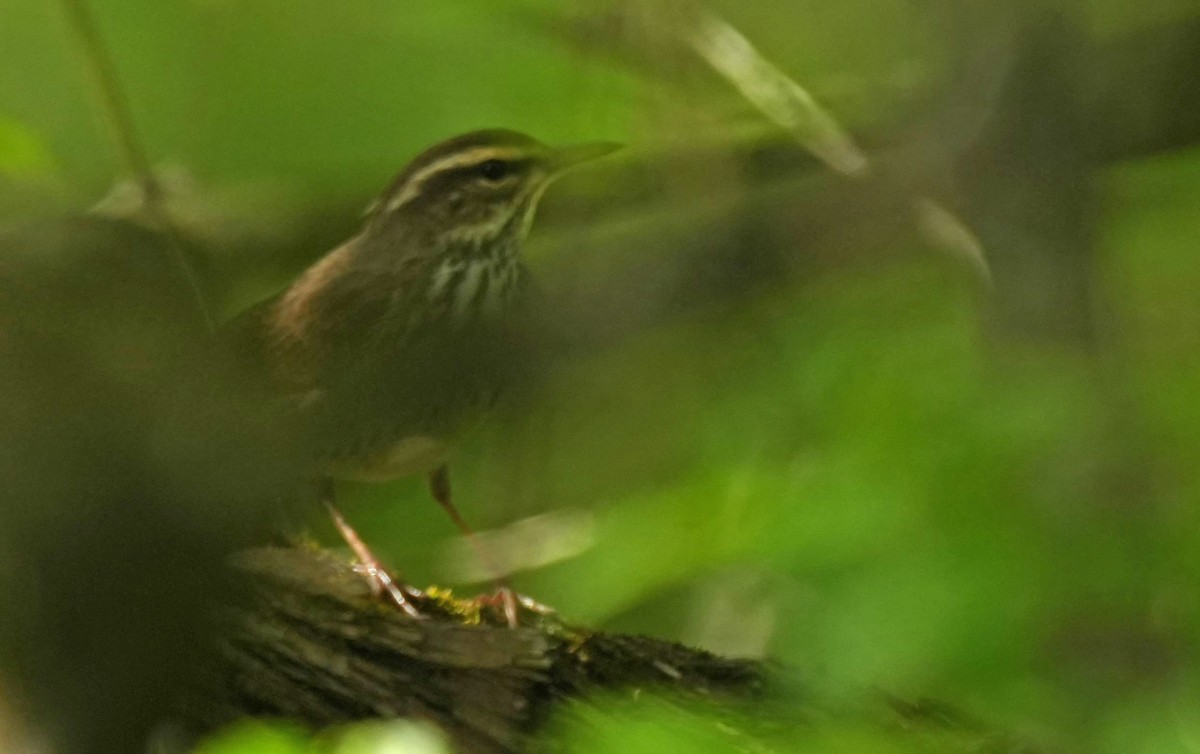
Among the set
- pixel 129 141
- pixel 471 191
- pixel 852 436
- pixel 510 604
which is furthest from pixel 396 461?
pixel 852 436

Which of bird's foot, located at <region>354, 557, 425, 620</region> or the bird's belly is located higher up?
the bird's belly

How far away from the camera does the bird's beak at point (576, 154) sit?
8.07 ft

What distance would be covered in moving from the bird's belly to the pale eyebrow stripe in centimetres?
53

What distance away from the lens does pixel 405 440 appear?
2480 mm

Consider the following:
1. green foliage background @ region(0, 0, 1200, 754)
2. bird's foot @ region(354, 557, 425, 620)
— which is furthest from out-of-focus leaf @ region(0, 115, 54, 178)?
bird's foot @ region(354, 557, 425, 620)

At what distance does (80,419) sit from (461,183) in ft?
4.48

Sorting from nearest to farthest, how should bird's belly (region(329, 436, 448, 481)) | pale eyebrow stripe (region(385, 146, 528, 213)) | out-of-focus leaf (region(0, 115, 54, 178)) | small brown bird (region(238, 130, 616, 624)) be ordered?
out-of-focus leaf (region(0, 115, 54, 178)), small brown bird (region(238, 130, 616, 624)), bird's belly (region(329, 436, 448, 481)), pale eyebrow stripe (region(385, 146, 528, 213))

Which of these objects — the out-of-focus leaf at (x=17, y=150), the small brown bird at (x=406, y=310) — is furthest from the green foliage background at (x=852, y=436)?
the small brown bird at (x=406, y=310)

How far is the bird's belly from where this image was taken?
8.18 ft

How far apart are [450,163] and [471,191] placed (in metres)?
0.07

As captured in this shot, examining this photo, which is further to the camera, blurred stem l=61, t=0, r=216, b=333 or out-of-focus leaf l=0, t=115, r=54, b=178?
blurred stem l=61, t=0, r=216, b=333

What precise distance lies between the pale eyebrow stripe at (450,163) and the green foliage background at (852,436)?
13cm

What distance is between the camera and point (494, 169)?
2.79 metres

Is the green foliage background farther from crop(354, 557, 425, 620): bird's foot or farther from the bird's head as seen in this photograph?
crop(354, 557, 425, 620): bird's foot
